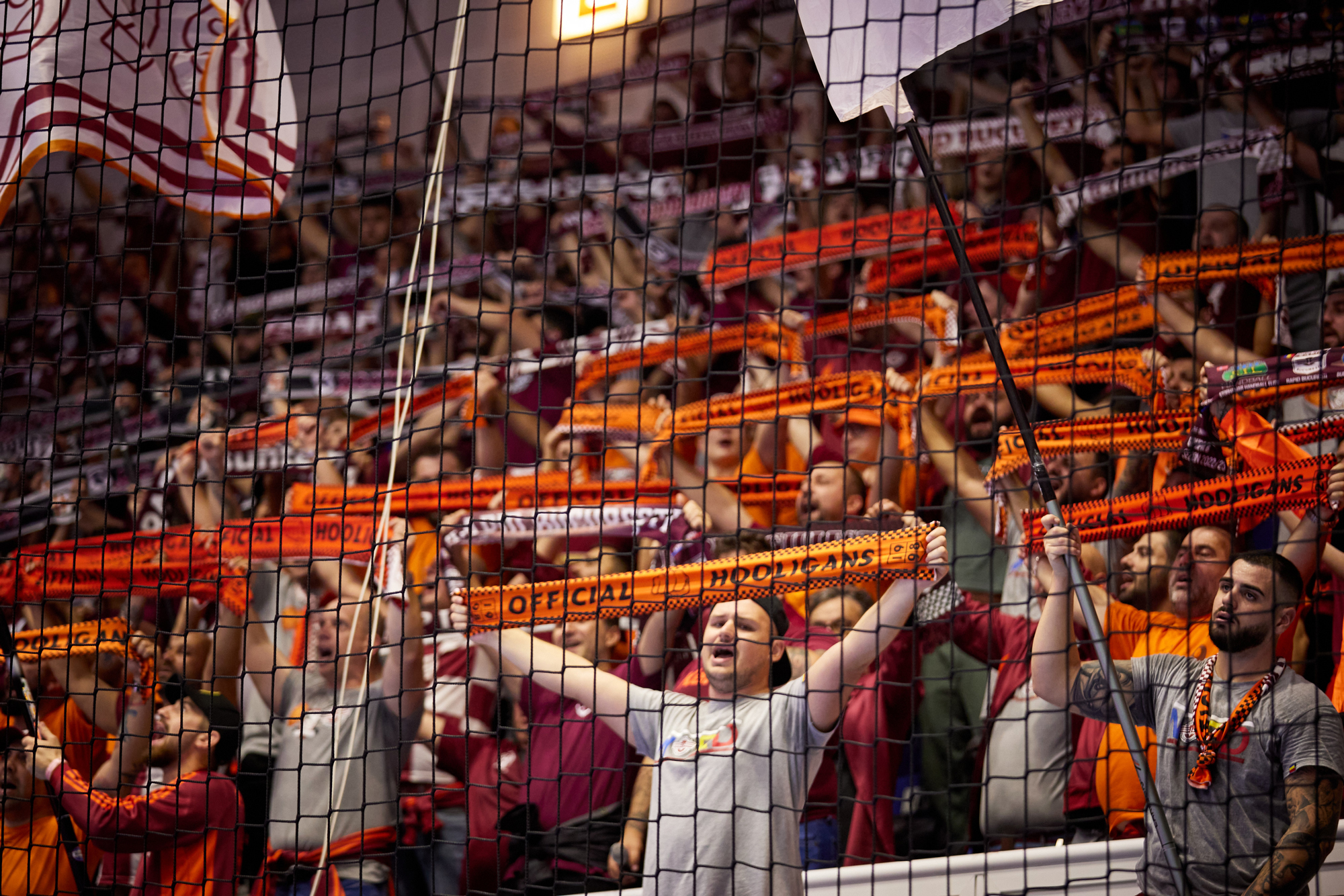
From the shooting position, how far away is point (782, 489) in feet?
11.0

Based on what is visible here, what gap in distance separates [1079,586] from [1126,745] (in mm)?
461

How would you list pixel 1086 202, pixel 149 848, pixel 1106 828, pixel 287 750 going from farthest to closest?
1. pixel 1086 202
2. pixel 287 750
3. pixel 149 848
4. pixel 1106 828

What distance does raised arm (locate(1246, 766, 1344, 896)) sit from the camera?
196 cm

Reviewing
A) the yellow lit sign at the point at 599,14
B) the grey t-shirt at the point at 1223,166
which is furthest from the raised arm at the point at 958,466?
the yellow lit sign at the point at 599,14

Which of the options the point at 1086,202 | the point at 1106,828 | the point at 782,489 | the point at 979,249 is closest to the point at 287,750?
the point at 782,489

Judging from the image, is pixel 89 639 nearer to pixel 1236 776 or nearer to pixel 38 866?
pixel 38 866

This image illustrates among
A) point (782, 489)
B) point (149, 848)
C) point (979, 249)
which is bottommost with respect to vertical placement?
point (149, 848)

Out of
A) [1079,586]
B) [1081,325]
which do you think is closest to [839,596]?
[1079,586]

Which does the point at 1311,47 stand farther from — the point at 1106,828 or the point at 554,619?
the point at 554,619

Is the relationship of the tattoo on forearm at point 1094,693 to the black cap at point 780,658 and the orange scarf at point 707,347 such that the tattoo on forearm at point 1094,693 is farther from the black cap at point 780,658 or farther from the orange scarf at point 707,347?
the orange scarf at point 707,347

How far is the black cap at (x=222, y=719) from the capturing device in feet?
9.82

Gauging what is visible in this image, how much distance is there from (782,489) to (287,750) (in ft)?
4.72

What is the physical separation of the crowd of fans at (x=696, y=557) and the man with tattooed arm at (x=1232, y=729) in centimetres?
3

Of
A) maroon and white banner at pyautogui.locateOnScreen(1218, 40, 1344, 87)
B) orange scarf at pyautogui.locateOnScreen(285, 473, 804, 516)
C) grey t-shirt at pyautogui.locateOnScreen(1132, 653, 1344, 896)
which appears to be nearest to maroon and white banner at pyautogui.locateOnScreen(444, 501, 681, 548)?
orange scarf at pyautogui.locateOnScreen(285, 473, 804, 516)
